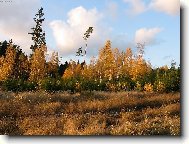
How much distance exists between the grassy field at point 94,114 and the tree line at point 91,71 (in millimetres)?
155

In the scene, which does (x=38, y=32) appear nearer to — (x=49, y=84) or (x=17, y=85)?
(x=49, y=84)

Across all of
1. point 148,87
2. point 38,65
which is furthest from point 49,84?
point 148,87

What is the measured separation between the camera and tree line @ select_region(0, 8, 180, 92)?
21.3 ft

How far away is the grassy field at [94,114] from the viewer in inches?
240

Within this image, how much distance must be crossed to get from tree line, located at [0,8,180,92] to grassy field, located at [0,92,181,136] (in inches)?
6.1

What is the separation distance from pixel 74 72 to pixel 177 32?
5.79ft

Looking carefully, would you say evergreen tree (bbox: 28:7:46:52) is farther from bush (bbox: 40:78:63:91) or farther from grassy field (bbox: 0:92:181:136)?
grassy field (bbox: 0:92:181:136)

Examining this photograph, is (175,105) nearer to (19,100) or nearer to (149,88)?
(149,88)

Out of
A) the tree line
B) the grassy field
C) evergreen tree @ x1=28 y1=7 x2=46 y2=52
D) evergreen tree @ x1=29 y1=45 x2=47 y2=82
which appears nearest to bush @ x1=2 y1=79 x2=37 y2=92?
the tree line

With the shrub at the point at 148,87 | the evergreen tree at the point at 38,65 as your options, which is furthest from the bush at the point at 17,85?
the shrub at the point at 148,87

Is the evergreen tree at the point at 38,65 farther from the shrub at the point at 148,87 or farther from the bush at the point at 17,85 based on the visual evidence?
the shrub at the point at 148,87

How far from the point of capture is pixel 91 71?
687 centimetres

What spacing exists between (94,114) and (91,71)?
2.43 feet

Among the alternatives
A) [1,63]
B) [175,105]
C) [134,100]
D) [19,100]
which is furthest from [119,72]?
[1,63]
